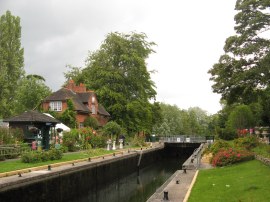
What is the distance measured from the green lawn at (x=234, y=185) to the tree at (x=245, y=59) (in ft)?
30.2

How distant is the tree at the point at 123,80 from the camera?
59.3 meters

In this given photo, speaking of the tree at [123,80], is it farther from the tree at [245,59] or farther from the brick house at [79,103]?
the tree at [245,59]

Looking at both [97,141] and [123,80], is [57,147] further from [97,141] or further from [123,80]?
[123,80]

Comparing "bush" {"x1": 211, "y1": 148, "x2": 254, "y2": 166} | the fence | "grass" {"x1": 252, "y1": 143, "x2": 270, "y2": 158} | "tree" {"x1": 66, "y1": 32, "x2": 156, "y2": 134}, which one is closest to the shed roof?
the fence

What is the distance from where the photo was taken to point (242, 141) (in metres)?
28.4

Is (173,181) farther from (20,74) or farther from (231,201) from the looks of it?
(20,74)

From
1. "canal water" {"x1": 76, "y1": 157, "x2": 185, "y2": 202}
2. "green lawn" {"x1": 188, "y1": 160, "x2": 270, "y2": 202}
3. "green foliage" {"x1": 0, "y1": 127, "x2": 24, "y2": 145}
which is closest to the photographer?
"green lawn" {"x1": 188, "y1": 160, "x2": 270, "y2": 202}

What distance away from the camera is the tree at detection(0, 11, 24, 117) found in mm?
58300

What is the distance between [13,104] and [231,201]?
53879mm

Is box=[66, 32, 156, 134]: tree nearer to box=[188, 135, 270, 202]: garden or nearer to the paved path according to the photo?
box=[188, 135, 270, 202]: garden

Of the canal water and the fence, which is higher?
the fence

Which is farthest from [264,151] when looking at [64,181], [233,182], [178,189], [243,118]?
[243,118]

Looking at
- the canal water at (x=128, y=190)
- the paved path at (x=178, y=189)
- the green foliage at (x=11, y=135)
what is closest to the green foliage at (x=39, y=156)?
the canal water at (x=128, y=190)

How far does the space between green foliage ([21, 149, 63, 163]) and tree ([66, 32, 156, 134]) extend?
32.7 meters
